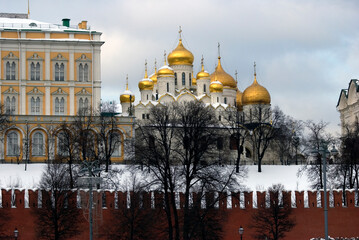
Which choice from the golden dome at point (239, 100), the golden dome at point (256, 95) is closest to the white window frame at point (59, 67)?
the golden dome at point (256, 95)

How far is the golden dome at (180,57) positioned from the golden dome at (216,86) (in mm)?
3770

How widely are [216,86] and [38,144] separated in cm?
2519

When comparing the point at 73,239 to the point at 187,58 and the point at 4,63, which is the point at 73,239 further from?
the point at 187,58

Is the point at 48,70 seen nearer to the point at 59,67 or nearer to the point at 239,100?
the point at 59,67

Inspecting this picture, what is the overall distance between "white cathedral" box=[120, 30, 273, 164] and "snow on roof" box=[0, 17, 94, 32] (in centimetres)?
1065

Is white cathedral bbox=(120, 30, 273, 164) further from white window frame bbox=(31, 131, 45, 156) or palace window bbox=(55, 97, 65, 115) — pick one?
white window frame bbox=(31, 131, 45, 156)

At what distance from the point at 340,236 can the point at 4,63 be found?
4237 cm

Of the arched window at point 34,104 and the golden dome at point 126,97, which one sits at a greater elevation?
the golden dome at point 126,97

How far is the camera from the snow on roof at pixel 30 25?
8875 centimetres

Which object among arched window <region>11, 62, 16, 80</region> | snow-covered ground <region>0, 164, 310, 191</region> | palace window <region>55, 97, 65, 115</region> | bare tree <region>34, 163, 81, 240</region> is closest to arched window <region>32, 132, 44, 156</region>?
snow-covered ground <region>0, 164, 310, 191</region>

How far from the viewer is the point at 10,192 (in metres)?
51.2

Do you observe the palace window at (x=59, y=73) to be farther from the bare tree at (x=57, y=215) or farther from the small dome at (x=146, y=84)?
the bare tree at (x=57, y=215)

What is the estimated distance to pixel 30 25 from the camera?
89.2 meters

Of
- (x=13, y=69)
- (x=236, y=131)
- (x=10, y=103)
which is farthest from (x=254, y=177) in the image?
(x=13, y=69)
